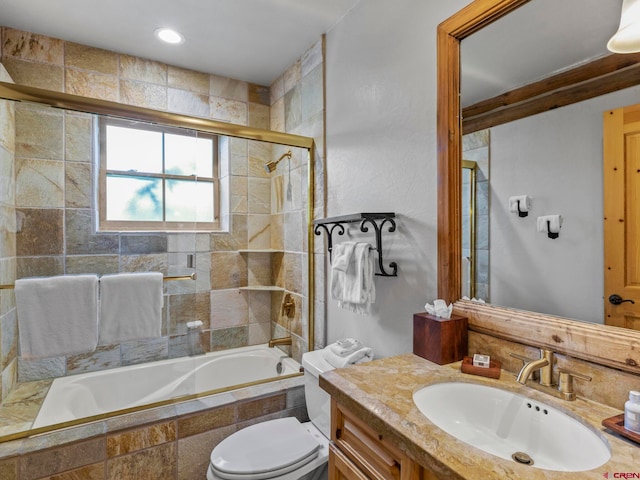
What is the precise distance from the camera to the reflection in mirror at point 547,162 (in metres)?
0.91

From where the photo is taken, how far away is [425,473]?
2.41 feet

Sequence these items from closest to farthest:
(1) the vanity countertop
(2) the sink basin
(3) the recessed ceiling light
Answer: (1) the vanity countertop
(2) the sink basin
(3) the recessed ceiling light

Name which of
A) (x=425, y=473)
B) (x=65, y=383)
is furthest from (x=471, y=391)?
(x=65, y=383)

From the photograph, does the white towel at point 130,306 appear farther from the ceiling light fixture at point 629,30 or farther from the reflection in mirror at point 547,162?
the ceiling light fixture at point 629,30

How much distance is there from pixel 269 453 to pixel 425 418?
0.96 meters

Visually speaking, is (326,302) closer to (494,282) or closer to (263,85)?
(494,282)

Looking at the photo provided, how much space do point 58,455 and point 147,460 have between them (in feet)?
1.18

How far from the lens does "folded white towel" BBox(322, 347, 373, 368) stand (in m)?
1.62

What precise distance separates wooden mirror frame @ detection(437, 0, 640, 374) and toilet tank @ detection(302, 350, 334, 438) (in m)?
0.76

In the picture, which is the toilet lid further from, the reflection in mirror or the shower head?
the shower head

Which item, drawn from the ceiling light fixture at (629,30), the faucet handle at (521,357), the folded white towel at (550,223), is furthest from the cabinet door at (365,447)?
the ceiling light fixture at (629,30)

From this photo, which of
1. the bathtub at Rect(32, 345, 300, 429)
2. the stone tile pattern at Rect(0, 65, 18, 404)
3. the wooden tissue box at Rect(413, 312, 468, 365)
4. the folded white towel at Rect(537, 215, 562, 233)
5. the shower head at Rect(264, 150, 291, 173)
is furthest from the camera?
the shower head at Rect(264, 150, 291, 173)

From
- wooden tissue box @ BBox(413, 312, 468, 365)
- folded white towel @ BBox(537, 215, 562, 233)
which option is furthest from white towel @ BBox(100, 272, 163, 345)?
folded white towel @ BBox(537, 215, 562, 233)

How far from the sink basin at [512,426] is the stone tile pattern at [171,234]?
143cm
